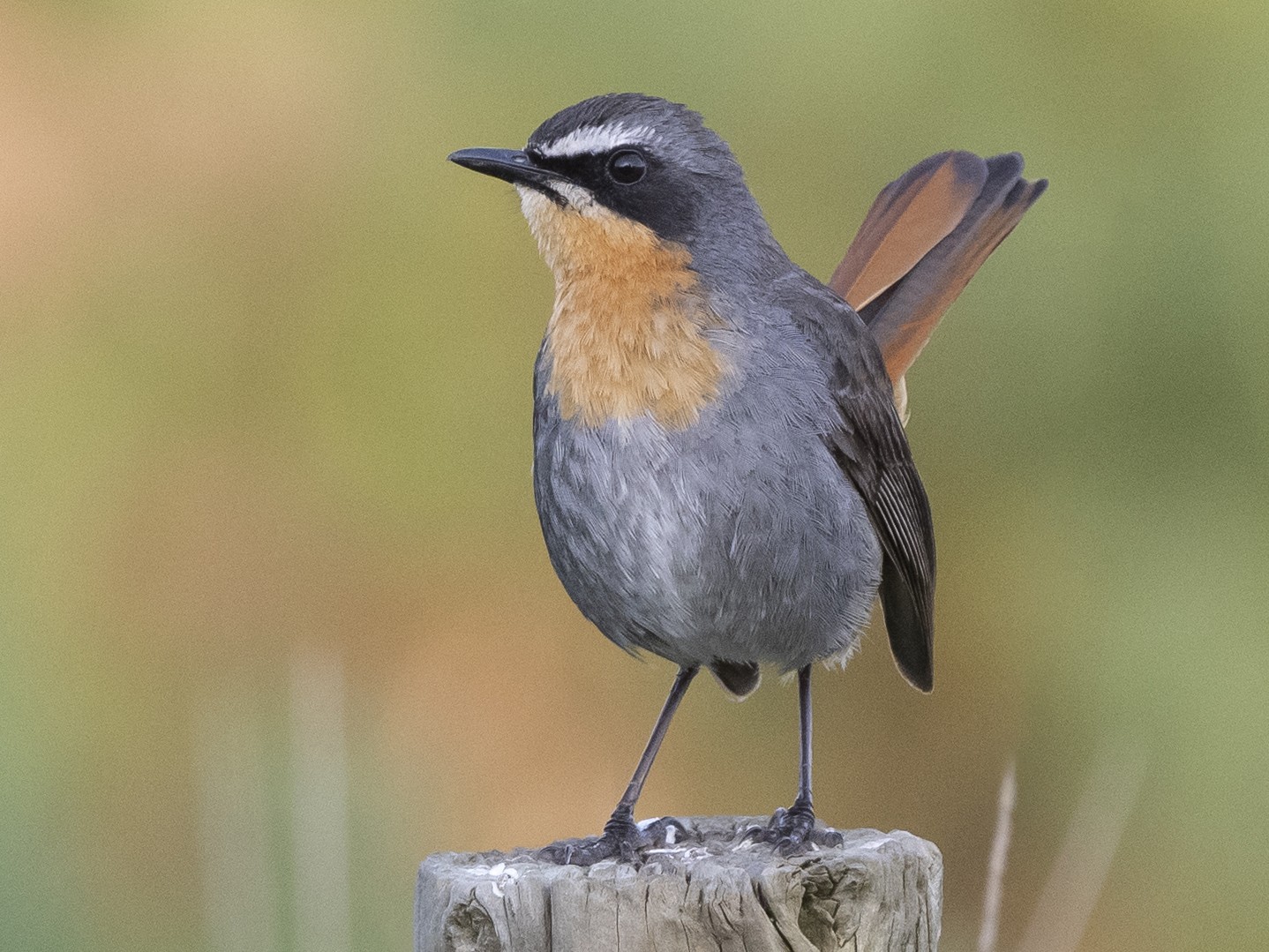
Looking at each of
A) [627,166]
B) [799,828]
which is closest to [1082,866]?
[799,828]

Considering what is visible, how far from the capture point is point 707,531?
3.76 m

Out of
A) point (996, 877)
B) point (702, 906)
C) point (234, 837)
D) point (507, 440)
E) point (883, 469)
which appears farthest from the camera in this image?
point (507, 440)

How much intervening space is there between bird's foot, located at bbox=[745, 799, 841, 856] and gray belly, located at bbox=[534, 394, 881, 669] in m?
0.42

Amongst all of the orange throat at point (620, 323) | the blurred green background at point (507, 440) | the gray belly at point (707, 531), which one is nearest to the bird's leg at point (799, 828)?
the gray belly at point (707, 531)

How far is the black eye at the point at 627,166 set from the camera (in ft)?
13.0

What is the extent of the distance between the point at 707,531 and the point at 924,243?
145cm

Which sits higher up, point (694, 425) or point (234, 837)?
point (694, 425)

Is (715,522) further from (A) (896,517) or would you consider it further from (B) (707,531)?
(A) (896,517)

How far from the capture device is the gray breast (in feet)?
12.3

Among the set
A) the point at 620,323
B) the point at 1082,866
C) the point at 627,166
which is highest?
the point at 627,166

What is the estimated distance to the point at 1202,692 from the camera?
17.4ft

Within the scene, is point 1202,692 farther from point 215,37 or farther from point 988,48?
point 215,37

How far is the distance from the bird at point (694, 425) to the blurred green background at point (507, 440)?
1280 mm

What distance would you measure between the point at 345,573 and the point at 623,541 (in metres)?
2.24
